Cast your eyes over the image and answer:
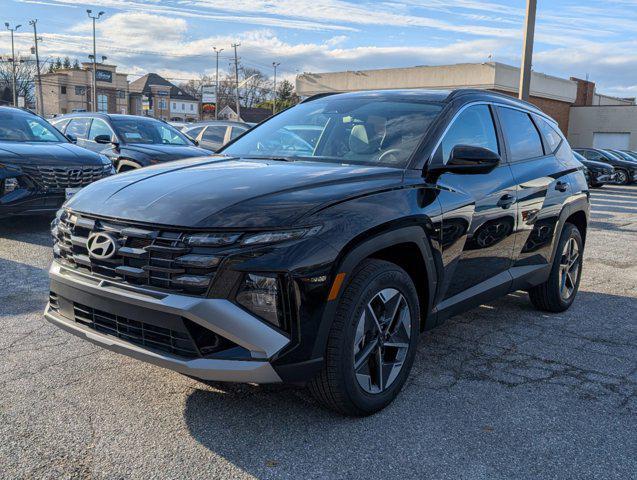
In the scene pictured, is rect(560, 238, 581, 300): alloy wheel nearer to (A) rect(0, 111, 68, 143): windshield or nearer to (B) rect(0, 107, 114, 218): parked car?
Result: (B) rect(0, 107, 114, 218): parked car

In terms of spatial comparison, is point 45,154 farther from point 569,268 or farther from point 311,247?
point 569,268

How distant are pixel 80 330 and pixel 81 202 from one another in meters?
0.68

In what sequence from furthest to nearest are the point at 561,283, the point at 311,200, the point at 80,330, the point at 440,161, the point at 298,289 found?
the point at 561,283 < the point at 440,161 < the point at 80,330 < the point at 311,200 < the point at 298,289

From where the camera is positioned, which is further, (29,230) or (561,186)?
(29,230)

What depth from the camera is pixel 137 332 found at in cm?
290

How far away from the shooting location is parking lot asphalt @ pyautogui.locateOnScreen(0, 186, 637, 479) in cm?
273

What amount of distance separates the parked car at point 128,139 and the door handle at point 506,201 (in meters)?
5.97

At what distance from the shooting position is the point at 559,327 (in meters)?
4.98

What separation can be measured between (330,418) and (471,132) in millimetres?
2159

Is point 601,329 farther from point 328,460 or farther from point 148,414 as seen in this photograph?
point 148,414

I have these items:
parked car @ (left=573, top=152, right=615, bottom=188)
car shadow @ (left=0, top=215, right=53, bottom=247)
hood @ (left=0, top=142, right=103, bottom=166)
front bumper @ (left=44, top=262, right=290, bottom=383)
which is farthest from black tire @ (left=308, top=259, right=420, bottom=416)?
parked car @ (left=573, top=152, right=615, bottom=188)

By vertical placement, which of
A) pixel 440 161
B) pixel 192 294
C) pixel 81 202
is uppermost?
pixel 440 161

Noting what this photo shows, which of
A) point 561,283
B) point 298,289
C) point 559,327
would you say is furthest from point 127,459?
point 561,283

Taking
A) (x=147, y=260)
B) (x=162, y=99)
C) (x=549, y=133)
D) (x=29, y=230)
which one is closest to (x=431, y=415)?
(x=147, y=260)
